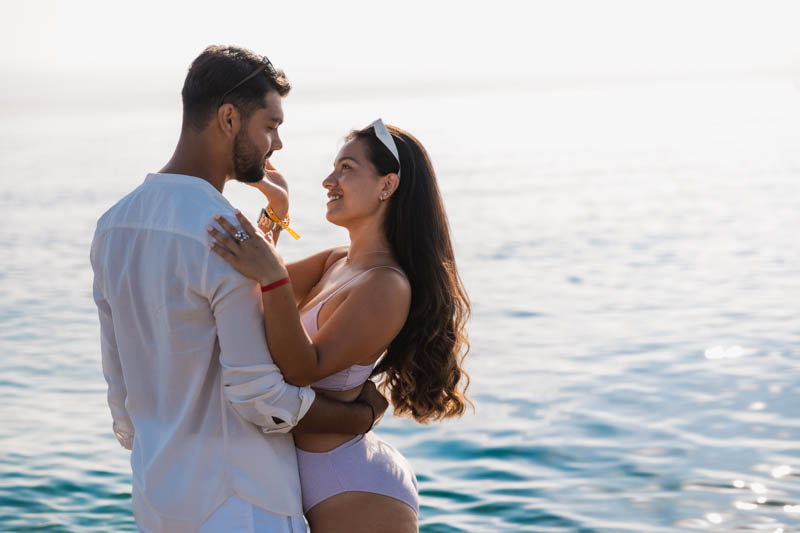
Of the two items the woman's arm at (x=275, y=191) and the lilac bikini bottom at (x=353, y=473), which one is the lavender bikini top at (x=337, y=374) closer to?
the lilac bikini bottom at (x=353, y=473)

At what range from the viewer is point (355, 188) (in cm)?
314

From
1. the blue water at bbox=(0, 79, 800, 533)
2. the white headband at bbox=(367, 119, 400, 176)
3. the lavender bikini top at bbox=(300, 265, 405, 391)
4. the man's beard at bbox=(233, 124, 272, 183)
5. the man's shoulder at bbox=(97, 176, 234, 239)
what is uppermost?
the white headband at bbox=(367, 119, 400, 176)

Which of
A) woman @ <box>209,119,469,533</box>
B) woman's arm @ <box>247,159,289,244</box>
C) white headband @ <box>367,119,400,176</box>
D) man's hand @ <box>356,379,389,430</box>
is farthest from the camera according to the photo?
woman's arm @ <box>247,159,289,244</box>

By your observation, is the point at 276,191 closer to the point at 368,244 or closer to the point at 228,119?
the point at 368,244

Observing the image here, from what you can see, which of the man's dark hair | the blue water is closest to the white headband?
the man's dark hair

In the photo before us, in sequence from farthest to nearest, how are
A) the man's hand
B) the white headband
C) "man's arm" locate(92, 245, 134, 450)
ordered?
1. the white headband
2. the man's hand
3. "man's arm" locate(92, 245, 134, 450)

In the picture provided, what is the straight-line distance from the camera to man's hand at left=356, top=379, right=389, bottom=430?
301cm

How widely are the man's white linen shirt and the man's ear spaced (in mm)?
137

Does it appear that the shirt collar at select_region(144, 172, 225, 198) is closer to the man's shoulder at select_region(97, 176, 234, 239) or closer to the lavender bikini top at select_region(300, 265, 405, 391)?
the man's shoulder at select_region(97, 176, 234, 239)

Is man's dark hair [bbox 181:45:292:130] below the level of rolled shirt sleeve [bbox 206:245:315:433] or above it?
above

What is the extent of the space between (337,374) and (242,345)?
551mm

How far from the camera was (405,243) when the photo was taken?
312 centimetres

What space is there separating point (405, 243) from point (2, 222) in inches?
774

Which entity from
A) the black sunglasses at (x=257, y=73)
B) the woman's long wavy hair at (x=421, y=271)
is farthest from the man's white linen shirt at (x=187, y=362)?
the woman's long wavy hair at (x=421, y=271)
